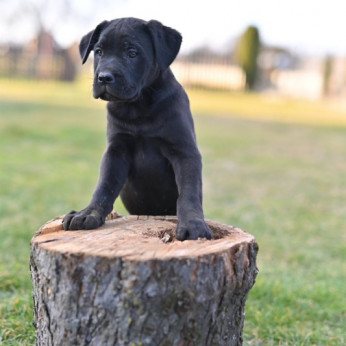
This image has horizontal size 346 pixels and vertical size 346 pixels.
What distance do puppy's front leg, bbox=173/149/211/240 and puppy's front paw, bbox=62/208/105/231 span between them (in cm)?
43

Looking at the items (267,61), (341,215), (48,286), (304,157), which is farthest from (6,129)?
(267,61)

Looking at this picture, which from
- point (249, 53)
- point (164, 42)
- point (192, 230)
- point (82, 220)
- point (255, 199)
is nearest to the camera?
point (192, 230)

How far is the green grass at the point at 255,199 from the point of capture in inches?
152

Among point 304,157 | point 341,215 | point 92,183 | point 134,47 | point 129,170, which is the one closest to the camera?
point 134,47

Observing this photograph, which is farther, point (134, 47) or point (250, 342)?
point (250, 342)

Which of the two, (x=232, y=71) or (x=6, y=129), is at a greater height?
(x=232, y=71)

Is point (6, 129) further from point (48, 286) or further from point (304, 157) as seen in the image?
point (48, 286)

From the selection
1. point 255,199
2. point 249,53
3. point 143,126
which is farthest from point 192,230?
point 249,53

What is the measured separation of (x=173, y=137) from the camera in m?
2.93

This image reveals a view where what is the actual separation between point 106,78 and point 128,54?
0.24 m

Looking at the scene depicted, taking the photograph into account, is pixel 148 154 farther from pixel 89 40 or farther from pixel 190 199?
pixel 89 40

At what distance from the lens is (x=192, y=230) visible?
2.59 m

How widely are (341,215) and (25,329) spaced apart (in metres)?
5.02

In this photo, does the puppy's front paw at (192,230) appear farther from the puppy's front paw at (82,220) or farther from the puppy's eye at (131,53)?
the puppy's eye at (131,53)
